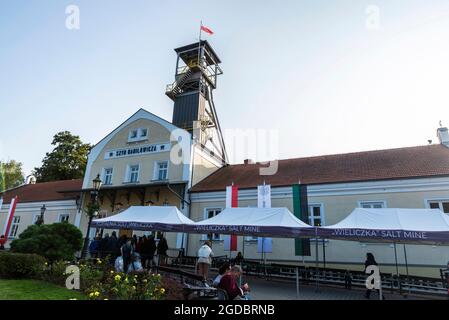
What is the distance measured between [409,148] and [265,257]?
11.9 meters

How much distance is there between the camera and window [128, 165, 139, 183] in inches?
927

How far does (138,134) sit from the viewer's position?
2495cm

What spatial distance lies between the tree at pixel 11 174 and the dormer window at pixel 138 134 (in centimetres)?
2350

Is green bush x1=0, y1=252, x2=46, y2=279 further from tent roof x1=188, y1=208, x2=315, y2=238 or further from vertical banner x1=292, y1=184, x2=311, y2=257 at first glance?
vertical banner x1=292, y1=184, x2=311, y2=257

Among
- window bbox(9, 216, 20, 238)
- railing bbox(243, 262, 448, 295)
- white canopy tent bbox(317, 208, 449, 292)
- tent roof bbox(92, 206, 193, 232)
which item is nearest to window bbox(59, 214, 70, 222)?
window bbox(9, 216, 20, 238)

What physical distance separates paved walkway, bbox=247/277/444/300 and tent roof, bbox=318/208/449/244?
81.4 inches

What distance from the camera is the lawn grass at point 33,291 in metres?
7.27

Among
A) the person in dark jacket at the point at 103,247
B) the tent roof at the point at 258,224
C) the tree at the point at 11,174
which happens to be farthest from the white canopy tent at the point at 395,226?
the tree at the point at 11,174

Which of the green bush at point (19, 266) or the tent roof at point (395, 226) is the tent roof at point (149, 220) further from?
the tent roof at point (395, 226)

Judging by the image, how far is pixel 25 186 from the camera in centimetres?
3431

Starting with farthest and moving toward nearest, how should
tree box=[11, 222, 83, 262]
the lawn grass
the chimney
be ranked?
the chimney → tree box=[11, 222, 83, 262] → the lawn grass
